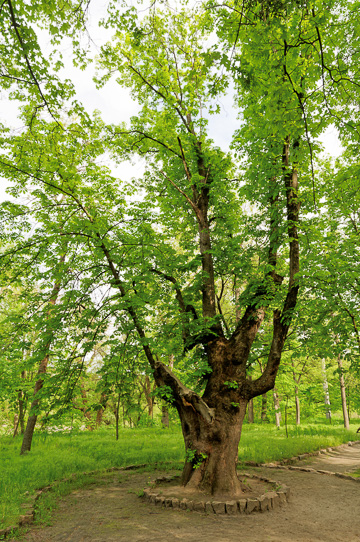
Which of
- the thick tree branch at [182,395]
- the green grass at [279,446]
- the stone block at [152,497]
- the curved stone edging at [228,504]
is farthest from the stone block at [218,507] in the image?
the green grass at [279,446]

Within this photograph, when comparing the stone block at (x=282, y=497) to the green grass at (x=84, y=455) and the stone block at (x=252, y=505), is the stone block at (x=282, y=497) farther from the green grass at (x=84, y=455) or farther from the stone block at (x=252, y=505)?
the green grass at (x=84, y=455)

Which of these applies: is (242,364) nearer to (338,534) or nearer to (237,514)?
(237,514)

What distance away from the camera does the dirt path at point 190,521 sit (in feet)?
15.2

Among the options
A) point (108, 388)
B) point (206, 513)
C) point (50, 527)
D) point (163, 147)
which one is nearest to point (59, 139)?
point (163, 147)

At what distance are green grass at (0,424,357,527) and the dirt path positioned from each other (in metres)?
0.96

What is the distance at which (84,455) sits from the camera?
10.4 m

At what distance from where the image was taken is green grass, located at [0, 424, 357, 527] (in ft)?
22.1

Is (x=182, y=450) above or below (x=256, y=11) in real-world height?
below

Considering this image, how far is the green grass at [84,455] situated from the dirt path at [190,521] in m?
0.96

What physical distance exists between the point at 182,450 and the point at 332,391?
15582 mm

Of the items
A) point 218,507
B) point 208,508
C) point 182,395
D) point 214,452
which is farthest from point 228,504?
point 182,395

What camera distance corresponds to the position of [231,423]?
22.1ft

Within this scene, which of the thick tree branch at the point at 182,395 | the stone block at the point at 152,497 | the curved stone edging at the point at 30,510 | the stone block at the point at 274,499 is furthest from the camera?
the thick tree branch at the point at 182,395

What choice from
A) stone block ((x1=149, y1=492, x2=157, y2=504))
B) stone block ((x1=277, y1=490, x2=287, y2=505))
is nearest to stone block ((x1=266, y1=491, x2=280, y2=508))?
Result: stone block ((x1=277, y1=490, x2=287, y2=505))
